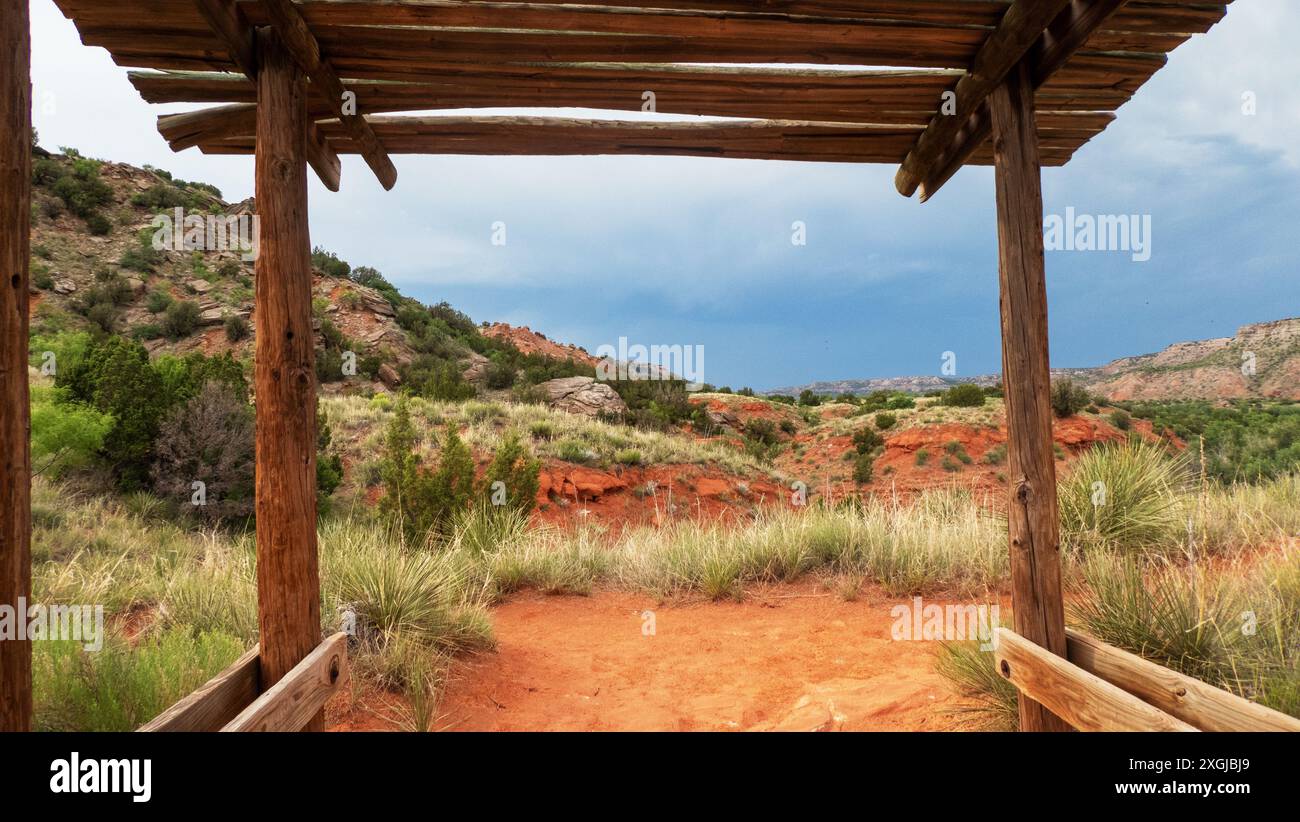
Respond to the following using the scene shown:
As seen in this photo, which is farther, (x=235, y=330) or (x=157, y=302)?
(x=157, y=302)

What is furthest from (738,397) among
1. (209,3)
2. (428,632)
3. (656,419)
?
(209,3)

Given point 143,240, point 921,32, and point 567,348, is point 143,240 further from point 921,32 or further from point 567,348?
point 921,32

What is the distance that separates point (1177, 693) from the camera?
2.83m

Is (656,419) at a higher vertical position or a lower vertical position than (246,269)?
lower

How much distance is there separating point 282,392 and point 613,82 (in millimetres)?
2175

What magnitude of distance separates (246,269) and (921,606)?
2941 cm

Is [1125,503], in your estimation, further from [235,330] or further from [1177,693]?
[235,330]

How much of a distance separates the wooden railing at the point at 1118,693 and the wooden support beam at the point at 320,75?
166 inches

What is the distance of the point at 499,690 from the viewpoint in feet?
16.2

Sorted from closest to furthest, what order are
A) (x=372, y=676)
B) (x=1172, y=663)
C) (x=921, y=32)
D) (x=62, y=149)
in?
(x=921, y=32) → (x=1172, y=663) → (x=372, y=676) → (x=62, y=149)

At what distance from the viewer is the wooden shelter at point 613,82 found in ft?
10.2
